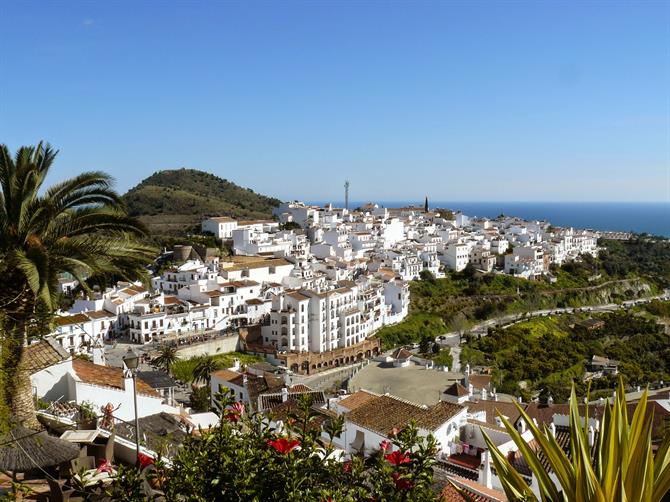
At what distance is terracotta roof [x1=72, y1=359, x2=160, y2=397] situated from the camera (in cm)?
1180

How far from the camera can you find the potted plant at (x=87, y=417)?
8.57m

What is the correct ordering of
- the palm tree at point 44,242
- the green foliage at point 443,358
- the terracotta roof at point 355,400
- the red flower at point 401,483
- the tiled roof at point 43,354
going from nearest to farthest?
1. the red flower at point 401,483
2. the palm tree at point 44,242
3. the tiled roof at point 43,354
4. the terracotta roof at point 355,400
5. the green foliage at point 443,358

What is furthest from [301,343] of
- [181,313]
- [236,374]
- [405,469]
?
[405,469]

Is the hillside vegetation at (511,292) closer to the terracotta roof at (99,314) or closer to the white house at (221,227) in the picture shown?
the white house at (221,227)

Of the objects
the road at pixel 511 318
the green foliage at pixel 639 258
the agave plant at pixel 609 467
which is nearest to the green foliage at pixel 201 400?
the agave plant at pixel 609 467

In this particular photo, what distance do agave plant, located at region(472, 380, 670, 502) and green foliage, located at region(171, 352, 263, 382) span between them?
28.5 m

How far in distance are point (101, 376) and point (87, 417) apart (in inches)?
136

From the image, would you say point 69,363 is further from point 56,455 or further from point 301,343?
point 301,343

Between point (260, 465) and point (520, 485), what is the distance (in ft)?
6.46

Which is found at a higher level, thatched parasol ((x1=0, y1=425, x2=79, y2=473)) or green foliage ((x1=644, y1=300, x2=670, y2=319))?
thatched parasol ((x1=0, y1=425, x2=79, y2=473))

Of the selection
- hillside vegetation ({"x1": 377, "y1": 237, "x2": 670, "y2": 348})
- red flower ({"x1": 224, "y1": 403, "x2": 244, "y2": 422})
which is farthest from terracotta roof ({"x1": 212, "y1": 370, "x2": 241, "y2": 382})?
red flower ({"x1": 224, "y1": 403, "x2": 244, "y2": 422})

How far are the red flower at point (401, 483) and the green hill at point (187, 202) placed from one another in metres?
46.9

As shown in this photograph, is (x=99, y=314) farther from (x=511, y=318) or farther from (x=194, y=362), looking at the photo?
(x=511, y=318)

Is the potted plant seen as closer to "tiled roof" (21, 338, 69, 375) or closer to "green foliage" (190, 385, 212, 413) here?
"tiled roof" (21, 338, 69, 375)
